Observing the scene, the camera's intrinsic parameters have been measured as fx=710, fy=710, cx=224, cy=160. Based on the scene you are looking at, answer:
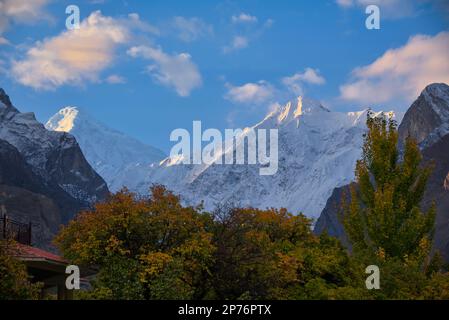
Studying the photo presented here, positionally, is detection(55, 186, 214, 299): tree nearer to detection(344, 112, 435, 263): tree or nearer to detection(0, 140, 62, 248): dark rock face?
detection(344, 112, 435, 263): tree

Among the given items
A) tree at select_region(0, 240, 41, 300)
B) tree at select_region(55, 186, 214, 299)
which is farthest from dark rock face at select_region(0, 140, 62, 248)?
tree at select_region(0, 240, 41, 300)

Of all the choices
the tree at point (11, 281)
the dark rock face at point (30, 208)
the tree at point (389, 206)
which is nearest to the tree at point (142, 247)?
the tree at point (11, 281)

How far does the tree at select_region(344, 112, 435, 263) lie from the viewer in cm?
3838

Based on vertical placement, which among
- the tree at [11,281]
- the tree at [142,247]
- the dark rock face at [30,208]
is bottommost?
the tree at [11,281]

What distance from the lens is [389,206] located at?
1508 inches

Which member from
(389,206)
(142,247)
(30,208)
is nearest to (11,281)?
(142,247)

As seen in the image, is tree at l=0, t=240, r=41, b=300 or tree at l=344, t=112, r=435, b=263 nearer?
tree at l=0, t=240, r=41, b=300

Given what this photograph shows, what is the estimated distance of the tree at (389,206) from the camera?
3838cm

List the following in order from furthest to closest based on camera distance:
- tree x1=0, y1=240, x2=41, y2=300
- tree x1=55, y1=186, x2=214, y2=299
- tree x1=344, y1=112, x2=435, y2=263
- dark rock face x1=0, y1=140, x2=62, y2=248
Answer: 1. dark rock face x1=0, y1=140, x2=62, y2=248
2. tree x1=344, y1=112, x2=435, y2=263
3. tree x1=55, y1=186, x2=214, y2=299
4. tree x1=0, y1=240, x2=41, y2=300

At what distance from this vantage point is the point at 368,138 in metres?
41.8

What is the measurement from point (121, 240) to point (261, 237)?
26.4 ft

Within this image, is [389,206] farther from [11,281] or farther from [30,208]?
[30,208]

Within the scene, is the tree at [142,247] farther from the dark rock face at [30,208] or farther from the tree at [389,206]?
the dark rock face at [30,208]
